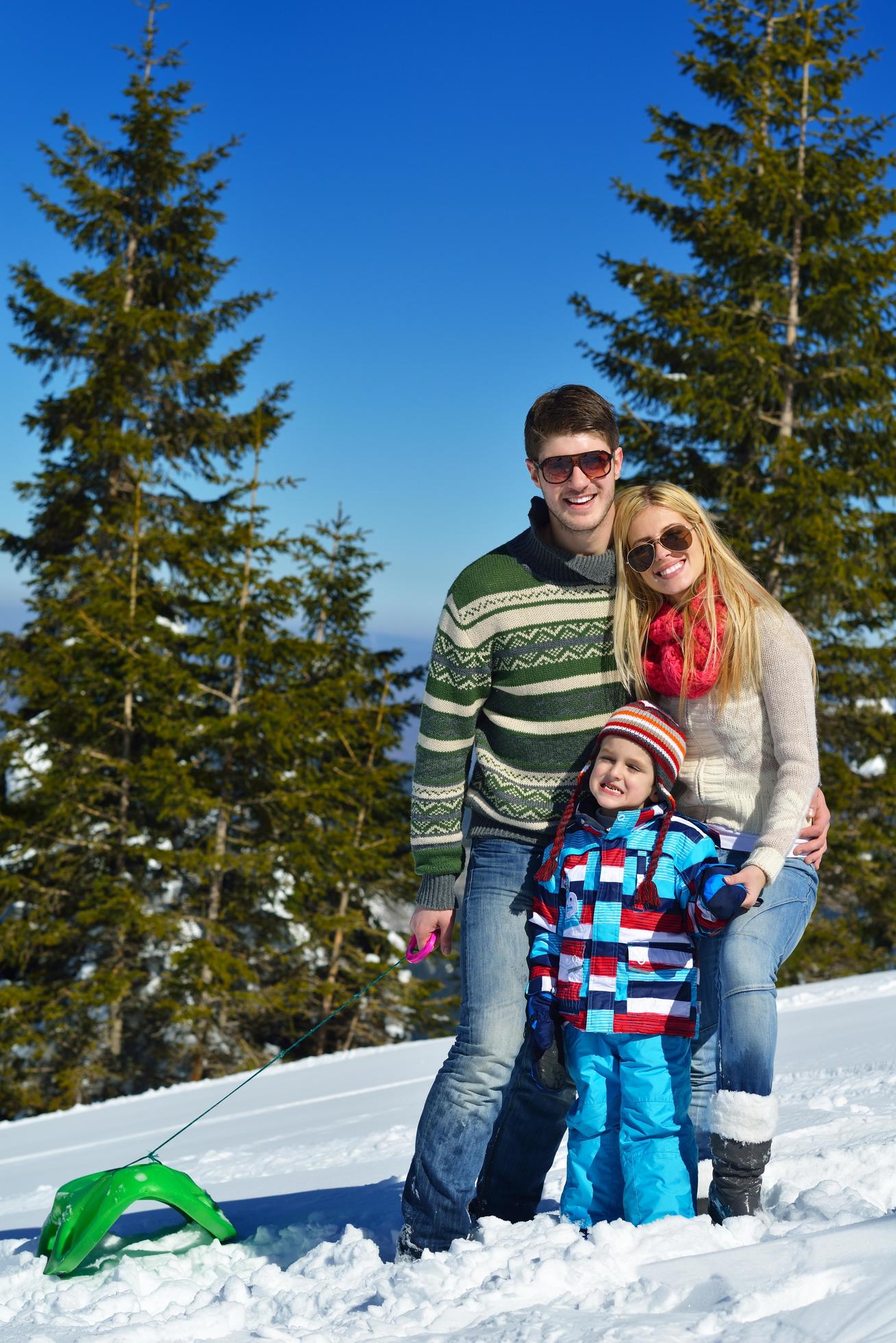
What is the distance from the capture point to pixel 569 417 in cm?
256

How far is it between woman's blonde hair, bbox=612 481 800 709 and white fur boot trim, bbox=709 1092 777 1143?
2.71ft

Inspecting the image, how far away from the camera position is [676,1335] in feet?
5.66

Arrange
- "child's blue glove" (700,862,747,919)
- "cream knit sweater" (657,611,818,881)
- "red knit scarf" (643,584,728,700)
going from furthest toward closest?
"red knit scarf" (643,584,728,700) → "cream knit sweater" (657,611,818,881) → "child's blue glove" (700,862,747,919)

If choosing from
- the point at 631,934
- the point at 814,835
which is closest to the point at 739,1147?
the point at 631,934

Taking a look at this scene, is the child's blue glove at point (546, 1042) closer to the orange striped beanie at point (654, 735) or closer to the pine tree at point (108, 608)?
the orange striped beanie at point (654, 735)

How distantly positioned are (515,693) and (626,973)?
0.67 metres

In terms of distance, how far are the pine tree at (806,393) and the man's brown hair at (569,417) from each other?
8567 millimetres

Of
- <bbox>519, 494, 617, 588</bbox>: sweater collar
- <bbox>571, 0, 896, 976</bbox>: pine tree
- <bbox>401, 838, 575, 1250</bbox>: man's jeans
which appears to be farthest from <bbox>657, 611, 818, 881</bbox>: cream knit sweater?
<bbox>571, 0, 896, 976</bbox>: pine tree

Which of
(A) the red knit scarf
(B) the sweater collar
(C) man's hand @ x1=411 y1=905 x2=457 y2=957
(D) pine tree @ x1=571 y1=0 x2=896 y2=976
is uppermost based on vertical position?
(D) pine tree @ x1=571 y1=0 x2=896 y2=976

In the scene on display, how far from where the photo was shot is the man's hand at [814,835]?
2.53 m

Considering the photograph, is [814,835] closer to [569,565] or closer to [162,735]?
[569,565]

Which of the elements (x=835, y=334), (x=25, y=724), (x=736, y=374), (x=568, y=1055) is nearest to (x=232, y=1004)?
(x=25, y=724)

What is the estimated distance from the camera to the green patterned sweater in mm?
2588

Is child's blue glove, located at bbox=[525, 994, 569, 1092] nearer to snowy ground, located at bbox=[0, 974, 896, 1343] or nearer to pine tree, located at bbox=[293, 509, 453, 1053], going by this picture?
snowy ground, located at bbox=[0, 974, 896, 1343]
